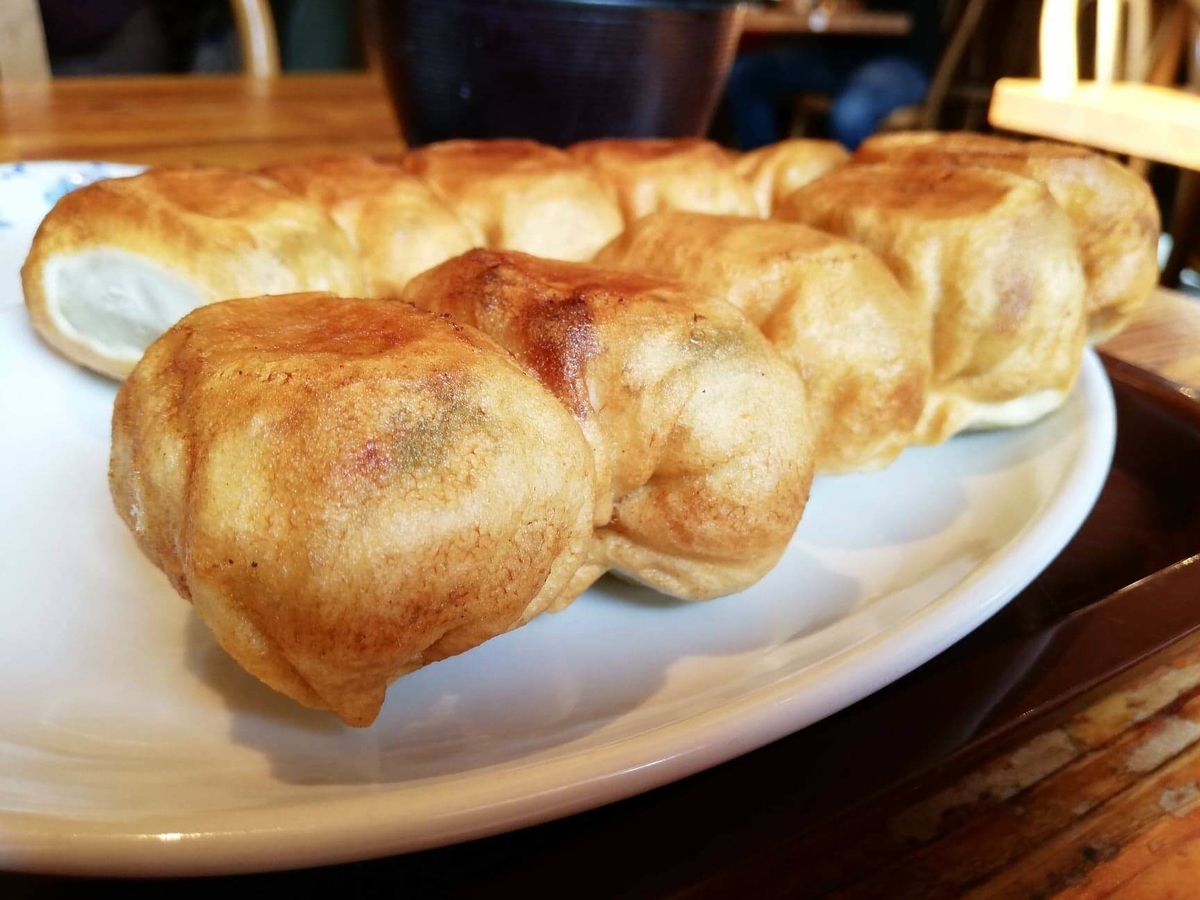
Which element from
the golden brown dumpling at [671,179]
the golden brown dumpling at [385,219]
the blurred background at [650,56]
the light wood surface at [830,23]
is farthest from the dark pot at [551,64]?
the light wood surface at [830,23]

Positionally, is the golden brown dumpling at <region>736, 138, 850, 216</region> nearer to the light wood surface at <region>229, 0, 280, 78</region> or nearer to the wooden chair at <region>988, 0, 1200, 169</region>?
the wooden chair at <region>988, 0, 1200, 169</region>

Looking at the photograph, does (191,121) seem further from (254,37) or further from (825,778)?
(825,778)

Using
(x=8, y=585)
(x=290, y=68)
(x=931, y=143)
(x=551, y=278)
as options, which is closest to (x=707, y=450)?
(x=551, y=278)

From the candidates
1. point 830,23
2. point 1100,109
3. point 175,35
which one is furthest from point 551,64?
point 830,23

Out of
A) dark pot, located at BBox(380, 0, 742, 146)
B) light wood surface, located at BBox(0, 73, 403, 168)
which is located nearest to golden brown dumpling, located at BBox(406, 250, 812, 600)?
dark pot, located at BBox(380, 0, 742, 146)

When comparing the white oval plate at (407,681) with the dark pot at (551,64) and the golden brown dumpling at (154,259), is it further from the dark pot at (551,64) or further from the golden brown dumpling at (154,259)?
the dark pot at (551,64)

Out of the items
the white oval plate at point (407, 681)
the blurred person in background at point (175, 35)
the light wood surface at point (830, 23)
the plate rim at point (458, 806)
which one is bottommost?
the blurred person in background at point (175, 35)
